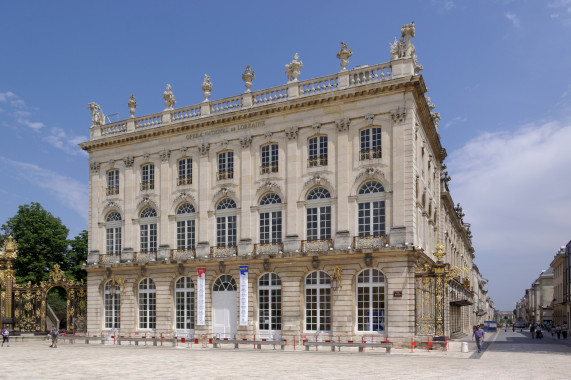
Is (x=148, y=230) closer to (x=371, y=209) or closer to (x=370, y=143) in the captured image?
(x=371, y=209)

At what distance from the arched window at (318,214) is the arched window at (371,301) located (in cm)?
330

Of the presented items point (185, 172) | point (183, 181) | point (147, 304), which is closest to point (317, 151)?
point (185, 172)

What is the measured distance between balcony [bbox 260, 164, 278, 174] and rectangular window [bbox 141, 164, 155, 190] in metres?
8.53

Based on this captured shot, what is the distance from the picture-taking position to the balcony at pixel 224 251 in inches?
1481

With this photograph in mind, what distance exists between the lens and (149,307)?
133 ft

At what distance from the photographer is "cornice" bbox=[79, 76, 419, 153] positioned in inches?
1330

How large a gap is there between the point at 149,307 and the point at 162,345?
533cm

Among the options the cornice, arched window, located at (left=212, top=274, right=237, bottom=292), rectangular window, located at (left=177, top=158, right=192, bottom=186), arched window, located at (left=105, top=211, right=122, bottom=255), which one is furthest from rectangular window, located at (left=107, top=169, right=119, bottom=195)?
arched window, located at (left=212, top=274, right=237, bottom=292)

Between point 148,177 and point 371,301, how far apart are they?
706 inches

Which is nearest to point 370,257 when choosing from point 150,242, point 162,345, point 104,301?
point 162,345

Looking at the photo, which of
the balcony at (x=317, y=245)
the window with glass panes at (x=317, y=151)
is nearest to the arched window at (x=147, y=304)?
the balcony at (x=317, y=245)

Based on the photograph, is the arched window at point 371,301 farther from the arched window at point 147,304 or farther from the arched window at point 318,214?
the arched window at point 147,304

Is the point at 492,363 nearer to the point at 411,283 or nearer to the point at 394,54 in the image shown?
the point at 411,283

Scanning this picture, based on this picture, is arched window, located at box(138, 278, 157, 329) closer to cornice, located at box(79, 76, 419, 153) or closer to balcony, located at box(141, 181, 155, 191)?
balcony, located at box(141, 181, 155, 191)
